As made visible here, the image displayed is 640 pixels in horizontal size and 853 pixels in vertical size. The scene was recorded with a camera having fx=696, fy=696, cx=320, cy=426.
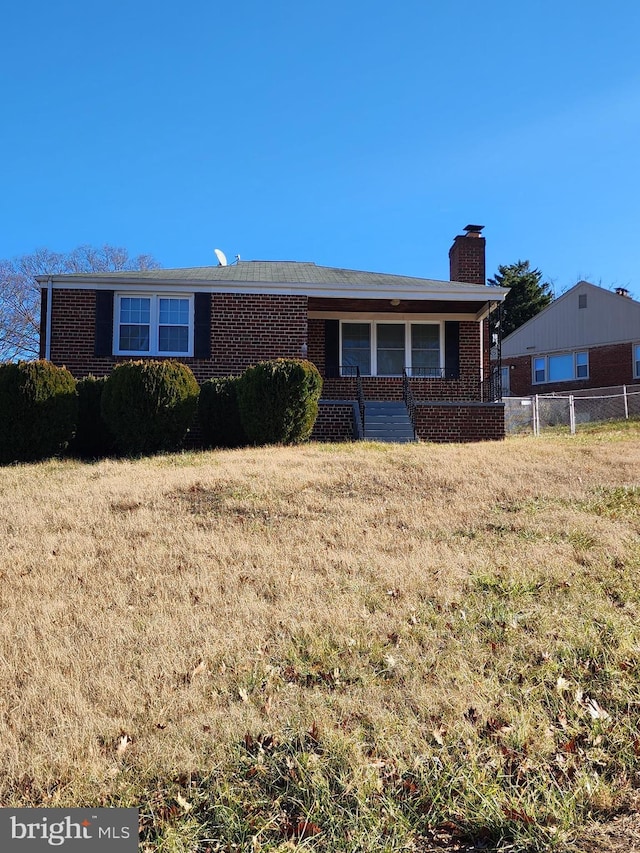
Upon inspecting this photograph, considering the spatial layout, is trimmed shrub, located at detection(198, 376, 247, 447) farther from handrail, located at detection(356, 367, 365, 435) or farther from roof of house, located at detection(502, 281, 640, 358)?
roof of house, located at detection(502, 281, 640, 358)

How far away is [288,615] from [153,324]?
11816mm

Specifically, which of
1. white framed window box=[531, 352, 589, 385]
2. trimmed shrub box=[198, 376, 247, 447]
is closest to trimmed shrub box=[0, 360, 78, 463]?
trimmed shrub box=[198, 376, 247, 447]

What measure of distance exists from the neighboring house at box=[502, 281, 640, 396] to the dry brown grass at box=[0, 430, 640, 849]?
22.9 metres

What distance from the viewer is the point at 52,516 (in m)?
7.64

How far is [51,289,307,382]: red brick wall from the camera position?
15.3 meters

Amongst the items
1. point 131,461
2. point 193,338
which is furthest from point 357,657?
point 193,338

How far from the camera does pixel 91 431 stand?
13016 millimetres

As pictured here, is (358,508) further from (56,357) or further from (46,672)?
(56,357)

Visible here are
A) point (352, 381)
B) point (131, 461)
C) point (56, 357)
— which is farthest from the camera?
point (352, 381)

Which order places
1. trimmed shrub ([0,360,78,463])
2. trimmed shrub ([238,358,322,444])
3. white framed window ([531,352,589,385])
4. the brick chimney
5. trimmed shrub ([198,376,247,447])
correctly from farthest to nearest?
white framed window ([531,352,589,385]) → the brick chimney → trimmed shrub ([198,376,247,447]) → trimmed shrub ([238,358,322,444]) → trimmed shrub ([0,360,78,463])

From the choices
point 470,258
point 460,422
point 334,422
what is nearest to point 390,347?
point 460,422

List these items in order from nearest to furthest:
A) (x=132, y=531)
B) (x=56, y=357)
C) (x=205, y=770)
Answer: (x=205, y=770), (x=132, y=531), (x=56, y=357)

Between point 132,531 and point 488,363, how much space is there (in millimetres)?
13070

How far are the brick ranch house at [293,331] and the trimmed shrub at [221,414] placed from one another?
7.70 feet
